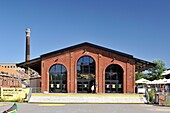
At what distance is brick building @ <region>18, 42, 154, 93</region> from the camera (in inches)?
1890

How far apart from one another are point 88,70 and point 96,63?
167 cm

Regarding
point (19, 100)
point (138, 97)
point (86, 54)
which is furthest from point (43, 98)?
point (86, 54)

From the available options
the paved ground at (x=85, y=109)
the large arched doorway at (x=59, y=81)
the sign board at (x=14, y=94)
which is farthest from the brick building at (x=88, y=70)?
the paved ground at (x=85, y=109)

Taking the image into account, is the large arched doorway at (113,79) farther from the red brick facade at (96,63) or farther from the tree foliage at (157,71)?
the tree foliage at (157,71)

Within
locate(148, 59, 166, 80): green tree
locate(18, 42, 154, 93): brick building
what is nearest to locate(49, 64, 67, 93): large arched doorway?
locate(18, 42, 154, 93): brick building

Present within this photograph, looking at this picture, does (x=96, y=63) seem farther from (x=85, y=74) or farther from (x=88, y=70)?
(x=85, y=74)

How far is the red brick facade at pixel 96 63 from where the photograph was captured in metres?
47.8

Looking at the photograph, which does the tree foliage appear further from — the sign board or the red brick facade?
the sign board

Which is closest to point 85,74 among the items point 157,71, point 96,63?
point 96,63

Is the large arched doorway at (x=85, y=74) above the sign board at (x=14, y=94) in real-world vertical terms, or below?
above

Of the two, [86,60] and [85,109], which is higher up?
[86,60]

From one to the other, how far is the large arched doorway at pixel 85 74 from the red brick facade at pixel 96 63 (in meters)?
0.65

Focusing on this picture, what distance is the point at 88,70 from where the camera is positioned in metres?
48.7

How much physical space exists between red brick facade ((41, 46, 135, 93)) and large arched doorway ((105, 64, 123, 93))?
0.61 meters
